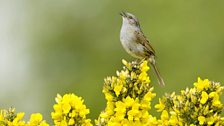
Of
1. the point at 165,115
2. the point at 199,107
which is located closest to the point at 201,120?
the point at 199,107

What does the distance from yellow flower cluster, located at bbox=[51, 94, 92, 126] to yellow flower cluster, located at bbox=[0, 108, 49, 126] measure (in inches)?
5.0

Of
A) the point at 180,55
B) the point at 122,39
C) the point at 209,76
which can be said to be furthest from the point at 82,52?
the point at 122,39

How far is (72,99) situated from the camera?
5.96 m

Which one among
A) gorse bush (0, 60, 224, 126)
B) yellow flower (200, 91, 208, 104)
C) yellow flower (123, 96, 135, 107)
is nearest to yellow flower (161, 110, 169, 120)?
gorse bush (0, 60, 224, 126)

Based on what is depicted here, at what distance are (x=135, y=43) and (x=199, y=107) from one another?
392cm

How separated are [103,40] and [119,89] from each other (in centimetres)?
1771

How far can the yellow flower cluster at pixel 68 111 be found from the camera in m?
5.91

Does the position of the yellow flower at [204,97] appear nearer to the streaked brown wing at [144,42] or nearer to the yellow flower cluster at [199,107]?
the yellow flower cluster at [199,107]

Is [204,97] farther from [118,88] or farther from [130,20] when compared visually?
[130,20]

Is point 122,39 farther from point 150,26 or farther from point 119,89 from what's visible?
point 150,26

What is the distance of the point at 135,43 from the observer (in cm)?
967

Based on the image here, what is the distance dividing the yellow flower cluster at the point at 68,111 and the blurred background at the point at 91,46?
13.8 m

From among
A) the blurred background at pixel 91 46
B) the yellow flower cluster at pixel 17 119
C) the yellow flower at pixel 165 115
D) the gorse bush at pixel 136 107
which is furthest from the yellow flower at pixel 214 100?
the blurred background at pixel 91 46

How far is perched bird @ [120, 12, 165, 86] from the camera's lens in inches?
376
